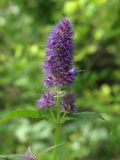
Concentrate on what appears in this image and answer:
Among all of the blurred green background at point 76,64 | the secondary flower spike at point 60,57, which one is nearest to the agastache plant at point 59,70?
the secondary flower spike at point 60,57

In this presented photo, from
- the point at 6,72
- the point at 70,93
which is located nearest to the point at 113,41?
the point at 6,72

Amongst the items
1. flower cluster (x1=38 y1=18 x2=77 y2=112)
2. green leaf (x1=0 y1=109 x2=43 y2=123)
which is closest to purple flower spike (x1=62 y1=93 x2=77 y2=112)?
flower cluster (x1=38 y1=18 x2=77 y2=112)

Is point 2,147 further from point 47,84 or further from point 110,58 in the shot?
point 47,84

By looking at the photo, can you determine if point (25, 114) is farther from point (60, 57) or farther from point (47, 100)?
point (60, 57)

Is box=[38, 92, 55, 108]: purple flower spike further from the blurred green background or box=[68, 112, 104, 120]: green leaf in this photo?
the blurred green background

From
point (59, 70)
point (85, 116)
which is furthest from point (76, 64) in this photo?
point (59, 70)

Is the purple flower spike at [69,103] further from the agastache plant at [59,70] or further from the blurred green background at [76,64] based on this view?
the blurred green background at [76,64]
